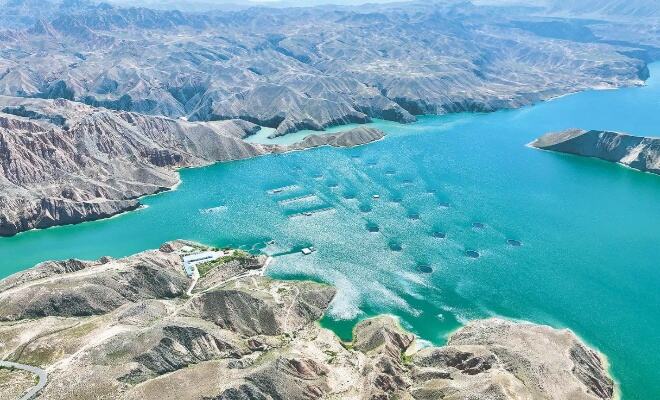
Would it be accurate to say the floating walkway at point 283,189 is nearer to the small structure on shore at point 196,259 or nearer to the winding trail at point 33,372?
the small structure on shore at point 196,259

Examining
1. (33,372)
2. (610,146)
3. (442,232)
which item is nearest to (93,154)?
(33,372)

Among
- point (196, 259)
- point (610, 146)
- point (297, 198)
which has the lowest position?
point (196, 259)

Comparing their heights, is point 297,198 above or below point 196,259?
above

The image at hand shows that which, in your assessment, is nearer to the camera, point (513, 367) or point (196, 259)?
point (513, 367)

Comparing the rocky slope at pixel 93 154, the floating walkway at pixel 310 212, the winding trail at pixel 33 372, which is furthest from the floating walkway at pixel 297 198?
the winding trail at pixel 33 372

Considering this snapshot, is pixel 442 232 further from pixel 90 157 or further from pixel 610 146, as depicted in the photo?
pixel 90 157

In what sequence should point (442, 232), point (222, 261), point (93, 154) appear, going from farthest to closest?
point (93, 154) < point (442, 232) < point (222, 261)

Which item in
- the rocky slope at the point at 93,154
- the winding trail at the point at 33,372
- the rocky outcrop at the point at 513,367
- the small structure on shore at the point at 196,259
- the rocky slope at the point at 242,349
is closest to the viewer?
the winding trail at the point at 33,372
